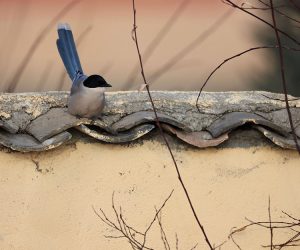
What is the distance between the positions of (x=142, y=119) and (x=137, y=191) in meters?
0.36

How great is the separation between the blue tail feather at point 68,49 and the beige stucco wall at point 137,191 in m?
0.62

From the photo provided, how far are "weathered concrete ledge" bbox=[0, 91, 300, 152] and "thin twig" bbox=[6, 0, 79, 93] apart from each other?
40.2 inches

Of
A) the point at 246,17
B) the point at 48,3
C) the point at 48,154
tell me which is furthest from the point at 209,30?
the point at 48,154

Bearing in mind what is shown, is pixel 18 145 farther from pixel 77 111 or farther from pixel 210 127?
pixel 210 127

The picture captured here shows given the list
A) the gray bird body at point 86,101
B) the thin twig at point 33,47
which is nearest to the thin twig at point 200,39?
the thin twig at point 33,47

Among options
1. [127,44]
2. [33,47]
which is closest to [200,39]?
[127,44]

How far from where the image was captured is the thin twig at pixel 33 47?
545 centimetres

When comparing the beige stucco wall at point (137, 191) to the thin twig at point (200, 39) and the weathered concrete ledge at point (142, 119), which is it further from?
the thin twig at point (200, 39)

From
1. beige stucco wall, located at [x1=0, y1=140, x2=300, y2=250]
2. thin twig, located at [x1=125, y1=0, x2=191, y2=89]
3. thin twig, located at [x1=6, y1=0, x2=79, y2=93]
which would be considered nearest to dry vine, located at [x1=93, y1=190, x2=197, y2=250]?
beige stucco wall, located at [x1=0, y1=140, x2=300, y2=250]

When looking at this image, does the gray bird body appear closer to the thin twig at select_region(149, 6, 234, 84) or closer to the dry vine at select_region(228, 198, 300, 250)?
the dry vine at select_region(228, 198, 300, 250)

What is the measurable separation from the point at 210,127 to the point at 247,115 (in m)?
0.18

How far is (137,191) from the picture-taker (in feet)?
14.1

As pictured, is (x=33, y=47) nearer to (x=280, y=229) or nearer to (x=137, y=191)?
(x=137, y=191)

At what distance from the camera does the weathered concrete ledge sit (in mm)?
4137
